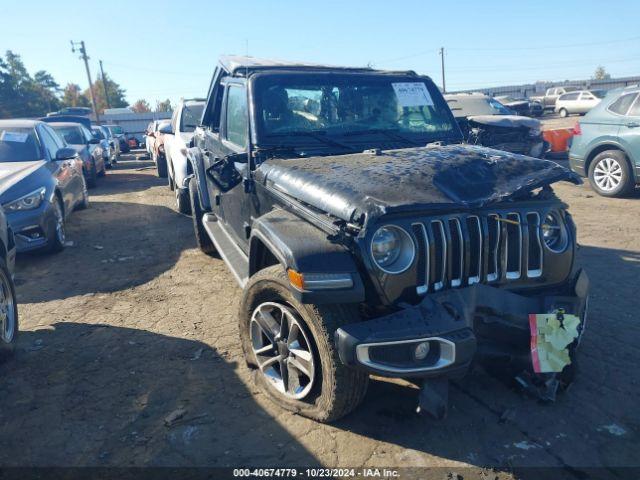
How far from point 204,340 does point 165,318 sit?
69 centimetres

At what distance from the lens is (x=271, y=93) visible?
4.06 meters

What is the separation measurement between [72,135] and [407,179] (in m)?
12.5

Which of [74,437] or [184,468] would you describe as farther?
[74,437]

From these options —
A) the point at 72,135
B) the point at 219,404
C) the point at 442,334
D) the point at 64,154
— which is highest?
the point at 72,135

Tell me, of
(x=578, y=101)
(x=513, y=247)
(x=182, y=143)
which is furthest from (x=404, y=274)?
(x=578, y=101)

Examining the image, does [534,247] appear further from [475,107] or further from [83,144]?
[83,144]

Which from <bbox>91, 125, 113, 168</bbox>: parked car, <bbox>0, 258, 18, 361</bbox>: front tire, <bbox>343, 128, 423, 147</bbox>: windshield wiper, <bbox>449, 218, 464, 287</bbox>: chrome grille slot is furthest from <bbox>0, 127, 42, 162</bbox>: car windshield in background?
<bbox>91, 125, 113, 168</bbox>: parked car

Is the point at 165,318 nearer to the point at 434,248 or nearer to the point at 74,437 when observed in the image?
the point at 74,437

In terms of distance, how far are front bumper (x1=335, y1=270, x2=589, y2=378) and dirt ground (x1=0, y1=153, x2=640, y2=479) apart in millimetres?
517

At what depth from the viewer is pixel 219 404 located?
3230mm

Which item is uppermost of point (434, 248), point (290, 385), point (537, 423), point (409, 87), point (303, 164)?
point (409, 87)

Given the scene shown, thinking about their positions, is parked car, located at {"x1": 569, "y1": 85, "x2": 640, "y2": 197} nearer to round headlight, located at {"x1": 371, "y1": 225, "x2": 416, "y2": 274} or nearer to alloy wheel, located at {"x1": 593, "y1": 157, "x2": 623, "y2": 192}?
alloy wheel, located at {"x1": 593, "y1": 157, "x2": 623, "y2": 192}

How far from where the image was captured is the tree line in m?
55.7

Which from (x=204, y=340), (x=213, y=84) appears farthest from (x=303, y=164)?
(x=213, y=84)
